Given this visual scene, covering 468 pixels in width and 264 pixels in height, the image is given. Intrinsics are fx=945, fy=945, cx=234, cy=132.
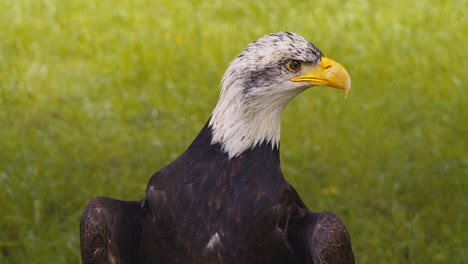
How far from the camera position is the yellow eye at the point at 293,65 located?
183 inches

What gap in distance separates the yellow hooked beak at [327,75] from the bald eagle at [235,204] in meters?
0.04

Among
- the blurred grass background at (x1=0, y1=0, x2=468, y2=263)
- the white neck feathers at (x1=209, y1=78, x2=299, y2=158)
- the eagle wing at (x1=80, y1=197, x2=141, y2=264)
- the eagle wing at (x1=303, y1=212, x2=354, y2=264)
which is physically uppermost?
the white neck feathers at (x1=209, y1=78, x2=299, y2=158)

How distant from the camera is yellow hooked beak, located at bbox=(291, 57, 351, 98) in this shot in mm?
4719

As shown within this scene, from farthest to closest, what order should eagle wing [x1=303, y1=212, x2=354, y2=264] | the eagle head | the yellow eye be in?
the yellow eye → the eagle head → eagle wing [x1=303, y1=212, x2=354, y2=264]

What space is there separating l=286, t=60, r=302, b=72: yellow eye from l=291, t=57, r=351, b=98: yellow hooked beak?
5 cm

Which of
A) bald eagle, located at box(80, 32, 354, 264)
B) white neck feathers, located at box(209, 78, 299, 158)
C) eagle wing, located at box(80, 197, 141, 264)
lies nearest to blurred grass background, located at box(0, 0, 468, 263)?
eagle wing, located at box(80, 197, 141, 264)

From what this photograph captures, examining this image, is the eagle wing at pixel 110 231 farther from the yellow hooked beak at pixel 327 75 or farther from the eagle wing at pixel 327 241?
the yellow hooked beak at pixel 327 75

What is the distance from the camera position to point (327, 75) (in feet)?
15.6

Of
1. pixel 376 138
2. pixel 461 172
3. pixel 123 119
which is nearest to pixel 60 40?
pixel 123 119

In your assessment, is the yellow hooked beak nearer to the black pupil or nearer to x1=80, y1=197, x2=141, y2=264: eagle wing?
the black pupil

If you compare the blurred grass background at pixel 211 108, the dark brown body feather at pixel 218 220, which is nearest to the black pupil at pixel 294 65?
the dark brown body feather at pixel 218 220

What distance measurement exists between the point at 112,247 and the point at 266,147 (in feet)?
2.90

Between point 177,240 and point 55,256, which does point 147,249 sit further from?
point 55,256

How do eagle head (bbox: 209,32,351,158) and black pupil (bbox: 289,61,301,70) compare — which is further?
black pupil (bbox: 289,61,301,70)
